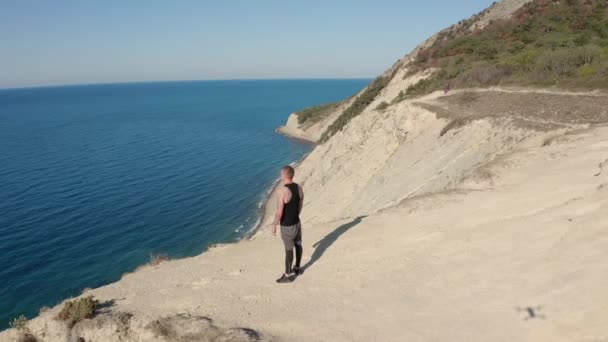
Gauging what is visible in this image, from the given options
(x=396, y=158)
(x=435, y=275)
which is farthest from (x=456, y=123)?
(x=435, y=275)

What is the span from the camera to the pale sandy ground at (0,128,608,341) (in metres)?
6.26

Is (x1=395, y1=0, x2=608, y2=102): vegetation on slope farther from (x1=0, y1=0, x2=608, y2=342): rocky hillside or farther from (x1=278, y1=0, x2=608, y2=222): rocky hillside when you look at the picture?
(x1=0, y1=0, x2=608, y2=342): rocky hillside

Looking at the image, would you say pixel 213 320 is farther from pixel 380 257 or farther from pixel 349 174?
pixel 349 174

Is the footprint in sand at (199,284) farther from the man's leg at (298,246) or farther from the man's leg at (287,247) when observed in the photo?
the man's leg at (298,246)

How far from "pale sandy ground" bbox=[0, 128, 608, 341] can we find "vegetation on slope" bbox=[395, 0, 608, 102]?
54.7ft

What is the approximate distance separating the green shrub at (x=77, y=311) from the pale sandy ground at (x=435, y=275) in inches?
20.9

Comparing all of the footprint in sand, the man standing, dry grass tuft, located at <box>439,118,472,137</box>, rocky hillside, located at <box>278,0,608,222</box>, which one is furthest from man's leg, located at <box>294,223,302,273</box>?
dry grass tuft, located at <box>439,118,472,137</box>

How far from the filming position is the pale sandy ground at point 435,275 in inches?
247

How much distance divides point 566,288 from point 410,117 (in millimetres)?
23881

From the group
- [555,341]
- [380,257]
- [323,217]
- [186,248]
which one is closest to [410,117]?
[323,217]

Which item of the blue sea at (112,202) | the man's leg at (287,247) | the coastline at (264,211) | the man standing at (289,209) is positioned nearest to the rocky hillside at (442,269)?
the man's leg at (287,247)

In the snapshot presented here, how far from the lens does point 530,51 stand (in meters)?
36.9

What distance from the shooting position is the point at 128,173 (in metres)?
47.8

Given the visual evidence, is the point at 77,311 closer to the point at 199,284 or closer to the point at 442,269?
the point at 199,284
